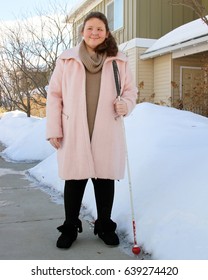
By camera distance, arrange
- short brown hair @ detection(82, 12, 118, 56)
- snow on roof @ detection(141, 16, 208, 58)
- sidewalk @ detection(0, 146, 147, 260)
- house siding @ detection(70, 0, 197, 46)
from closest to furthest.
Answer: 1. sidewalk @ detection(0, 146, 147, 260)
2. short brown hair @ detection(82, 12, 118, 56)
3. snow on roof @ detection(141, 16, 208, 58)
4. house siding @ detection(70, 0, 197, 46)

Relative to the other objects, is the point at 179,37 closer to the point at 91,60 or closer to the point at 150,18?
the point at 150,18

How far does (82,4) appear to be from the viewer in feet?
53.6

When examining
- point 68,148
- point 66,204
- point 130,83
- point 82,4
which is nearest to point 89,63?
point 130,83

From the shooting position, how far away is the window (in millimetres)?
14180

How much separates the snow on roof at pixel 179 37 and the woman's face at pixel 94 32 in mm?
7207

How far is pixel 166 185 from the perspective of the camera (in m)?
3.53

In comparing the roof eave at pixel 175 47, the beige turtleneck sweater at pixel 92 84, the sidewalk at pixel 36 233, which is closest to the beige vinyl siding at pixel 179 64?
Answer: the roof eave at pixel 175 47

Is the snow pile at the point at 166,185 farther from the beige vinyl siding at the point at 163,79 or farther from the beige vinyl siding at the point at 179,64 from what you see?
the beige vinyl siding at the point at 163,79

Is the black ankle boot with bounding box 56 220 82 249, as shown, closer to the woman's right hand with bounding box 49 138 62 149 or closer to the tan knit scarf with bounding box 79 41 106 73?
the woman's right hand with bounding box 49 138 62 149

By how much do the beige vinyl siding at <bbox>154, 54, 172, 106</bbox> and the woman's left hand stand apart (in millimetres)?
9250

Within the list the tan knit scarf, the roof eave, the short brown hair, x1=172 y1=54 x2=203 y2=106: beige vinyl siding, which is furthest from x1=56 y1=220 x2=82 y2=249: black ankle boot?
x1=172 y1=54 x2=203 y2=106: beige vinyl siding

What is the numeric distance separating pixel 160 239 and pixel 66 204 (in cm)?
82
